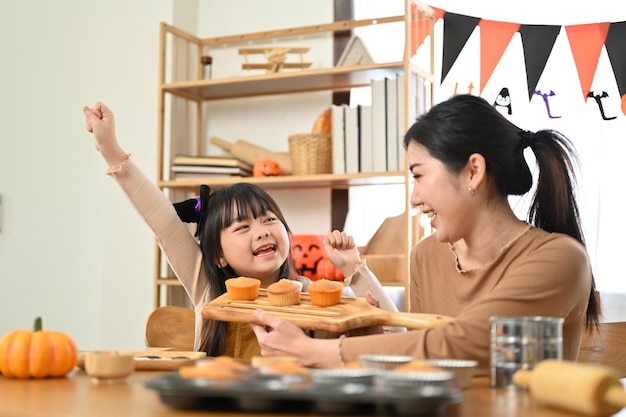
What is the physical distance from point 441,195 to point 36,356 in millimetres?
869

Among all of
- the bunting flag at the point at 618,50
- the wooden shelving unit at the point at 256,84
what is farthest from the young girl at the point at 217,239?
the bunting flag at the point at 618,50

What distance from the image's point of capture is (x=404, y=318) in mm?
1506

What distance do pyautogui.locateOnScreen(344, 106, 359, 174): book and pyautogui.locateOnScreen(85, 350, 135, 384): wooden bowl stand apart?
2281 mm

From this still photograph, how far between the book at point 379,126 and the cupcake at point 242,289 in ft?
5.81

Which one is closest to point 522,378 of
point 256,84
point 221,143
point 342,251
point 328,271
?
point 342,251

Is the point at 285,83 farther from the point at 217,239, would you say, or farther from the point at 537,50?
the point at 217,239

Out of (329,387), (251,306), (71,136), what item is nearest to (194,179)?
(71,136)

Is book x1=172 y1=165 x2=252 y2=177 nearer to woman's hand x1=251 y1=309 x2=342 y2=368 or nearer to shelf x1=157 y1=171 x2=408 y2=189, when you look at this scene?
shelf x1=157 y1=171 x2=408 y2=189

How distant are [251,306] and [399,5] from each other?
8.22 feet

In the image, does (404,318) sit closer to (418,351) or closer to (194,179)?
(418,351)

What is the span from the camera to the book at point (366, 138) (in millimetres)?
3439

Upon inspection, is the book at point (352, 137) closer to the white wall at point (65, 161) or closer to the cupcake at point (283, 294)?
the white wall at point (65, 161)

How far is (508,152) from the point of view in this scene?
5.81 feet

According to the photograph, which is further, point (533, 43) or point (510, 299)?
point (533, 43)
